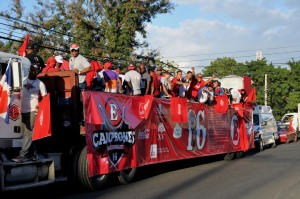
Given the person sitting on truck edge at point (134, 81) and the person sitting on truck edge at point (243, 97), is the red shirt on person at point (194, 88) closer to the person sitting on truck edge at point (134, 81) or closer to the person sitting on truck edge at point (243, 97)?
the person sitting on truck edge at point (134, 81)

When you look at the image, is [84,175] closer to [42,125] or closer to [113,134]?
[113,134]

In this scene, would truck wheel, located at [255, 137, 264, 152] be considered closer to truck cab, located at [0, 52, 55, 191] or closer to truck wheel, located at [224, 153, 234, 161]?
truck wheel, located at [224, 153, 234, 161]

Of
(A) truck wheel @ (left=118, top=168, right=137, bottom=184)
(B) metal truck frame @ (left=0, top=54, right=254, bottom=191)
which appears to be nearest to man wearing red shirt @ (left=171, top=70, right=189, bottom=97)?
(B) metal truck frame @ (left=0, top=54, right=254, bottom=191)

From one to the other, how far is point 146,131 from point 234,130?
7.14 meters

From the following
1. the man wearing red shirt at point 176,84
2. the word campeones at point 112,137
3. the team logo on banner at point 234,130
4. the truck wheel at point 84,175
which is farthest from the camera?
the team logo on banner at point 234,130

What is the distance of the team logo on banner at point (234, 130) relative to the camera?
16938mm

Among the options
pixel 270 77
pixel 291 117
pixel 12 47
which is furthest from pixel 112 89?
pixel 270 77

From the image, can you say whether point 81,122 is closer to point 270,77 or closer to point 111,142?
point 111,142

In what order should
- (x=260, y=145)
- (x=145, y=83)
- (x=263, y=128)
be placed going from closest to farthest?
(x=145, y=83) → (x=260, y=145) → (x=263, y=128)

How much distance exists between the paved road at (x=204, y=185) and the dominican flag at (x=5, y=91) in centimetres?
222

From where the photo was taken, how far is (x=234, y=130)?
17234mm

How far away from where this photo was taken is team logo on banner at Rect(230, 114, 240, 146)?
16.9 meters

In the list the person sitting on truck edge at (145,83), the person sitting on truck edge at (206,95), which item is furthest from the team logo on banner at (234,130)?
the person sitting on truck edge at (145,83)

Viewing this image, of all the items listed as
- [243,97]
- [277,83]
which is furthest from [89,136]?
[277,83]
